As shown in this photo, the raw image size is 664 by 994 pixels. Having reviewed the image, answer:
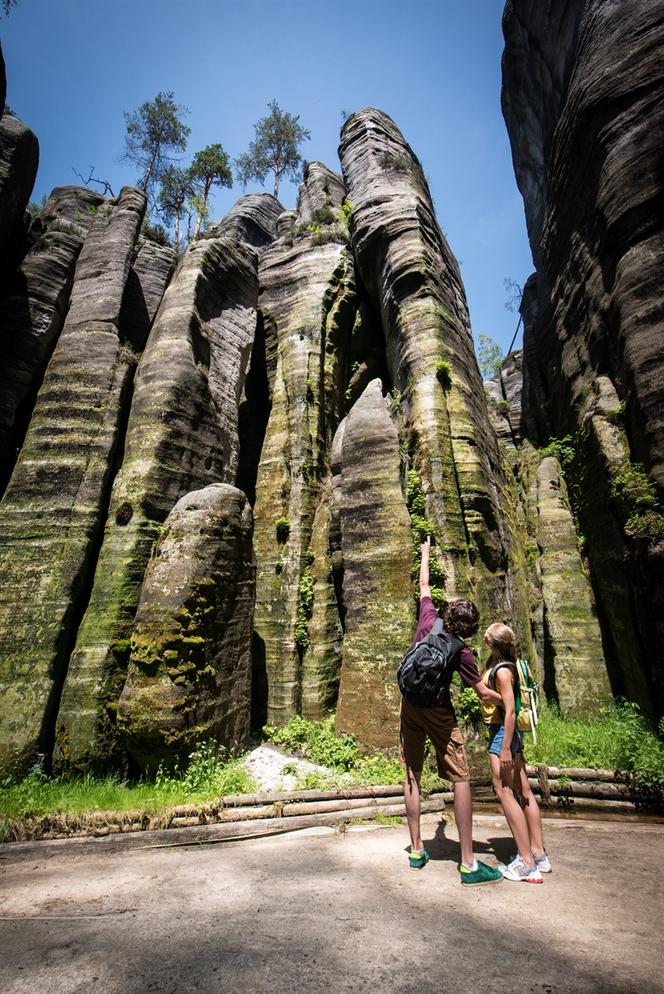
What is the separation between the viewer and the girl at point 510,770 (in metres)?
3.43

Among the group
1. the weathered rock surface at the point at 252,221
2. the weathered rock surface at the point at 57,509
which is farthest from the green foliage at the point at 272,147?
the weathered rock surface at the point at 57,509

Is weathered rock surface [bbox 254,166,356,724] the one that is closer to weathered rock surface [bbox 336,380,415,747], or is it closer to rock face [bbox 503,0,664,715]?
weathered rock surface [bbox 336,380,415,747]

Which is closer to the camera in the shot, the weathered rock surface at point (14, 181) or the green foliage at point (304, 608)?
the green foliage at point (304, 608)

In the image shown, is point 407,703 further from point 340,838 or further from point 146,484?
point 146,484

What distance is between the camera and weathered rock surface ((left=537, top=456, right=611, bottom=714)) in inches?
357

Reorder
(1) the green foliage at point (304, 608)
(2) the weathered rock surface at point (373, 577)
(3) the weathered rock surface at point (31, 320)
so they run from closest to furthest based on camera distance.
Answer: (2) the weathered rock surface at point (373, 577), (1) the green foliage at point (304, 608), (3) the weathered rock surface at point (31, 320)

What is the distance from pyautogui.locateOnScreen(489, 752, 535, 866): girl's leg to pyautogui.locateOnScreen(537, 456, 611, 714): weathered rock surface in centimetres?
671

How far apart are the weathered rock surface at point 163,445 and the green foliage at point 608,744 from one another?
7097 mm

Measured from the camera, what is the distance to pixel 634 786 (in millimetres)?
5637

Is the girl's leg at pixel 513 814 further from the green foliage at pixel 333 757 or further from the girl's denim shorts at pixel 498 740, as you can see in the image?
the green foliage at pixel 333 757

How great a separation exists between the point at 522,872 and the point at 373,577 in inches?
196

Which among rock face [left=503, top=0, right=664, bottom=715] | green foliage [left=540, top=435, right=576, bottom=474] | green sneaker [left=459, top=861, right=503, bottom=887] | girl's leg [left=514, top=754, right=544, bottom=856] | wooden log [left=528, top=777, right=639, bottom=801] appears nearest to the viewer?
green sneaker [left=459, top=861, right=503, bottom=887]

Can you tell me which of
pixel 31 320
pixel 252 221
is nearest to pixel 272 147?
pixel 252 221

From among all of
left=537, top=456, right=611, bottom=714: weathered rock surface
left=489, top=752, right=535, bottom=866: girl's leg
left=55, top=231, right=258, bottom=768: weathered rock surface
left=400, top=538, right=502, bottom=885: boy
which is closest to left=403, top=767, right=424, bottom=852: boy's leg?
left=400, top=538, right=502, bottom=885: boy
